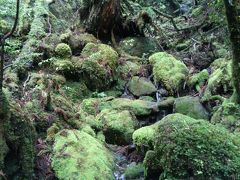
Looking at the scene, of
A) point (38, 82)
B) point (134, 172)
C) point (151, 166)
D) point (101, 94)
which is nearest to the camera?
point (151, 166)

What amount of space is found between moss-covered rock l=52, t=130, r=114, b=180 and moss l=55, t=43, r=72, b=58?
3943 mm

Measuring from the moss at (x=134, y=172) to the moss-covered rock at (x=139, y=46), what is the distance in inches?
247

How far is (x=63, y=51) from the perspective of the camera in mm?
10359

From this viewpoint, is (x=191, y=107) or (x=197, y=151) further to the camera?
(x=191, y=107)

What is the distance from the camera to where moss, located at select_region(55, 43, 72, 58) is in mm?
10305

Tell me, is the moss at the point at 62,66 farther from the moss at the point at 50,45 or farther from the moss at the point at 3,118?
the moss at the point at 3,118

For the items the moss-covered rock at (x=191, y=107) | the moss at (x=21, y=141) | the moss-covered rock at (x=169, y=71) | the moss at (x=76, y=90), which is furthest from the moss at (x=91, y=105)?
the moss at (x=21, y=141)

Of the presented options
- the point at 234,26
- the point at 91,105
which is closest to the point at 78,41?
the point at 91,105

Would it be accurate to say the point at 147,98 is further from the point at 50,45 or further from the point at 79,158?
the point at 79,158

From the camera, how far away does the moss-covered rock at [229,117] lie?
6805 mm

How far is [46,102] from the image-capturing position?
7.29m

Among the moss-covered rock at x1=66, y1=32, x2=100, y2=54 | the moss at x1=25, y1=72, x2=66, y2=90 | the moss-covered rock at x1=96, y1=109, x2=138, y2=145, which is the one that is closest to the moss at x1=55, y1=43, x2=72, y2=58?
the moss-covered rock at x1=66, y1=32, x2=100, y2=54

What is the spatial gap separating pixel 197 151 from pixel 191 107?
3.29 metres

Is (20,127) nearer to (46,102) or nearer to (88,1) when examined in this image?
(46,102)
